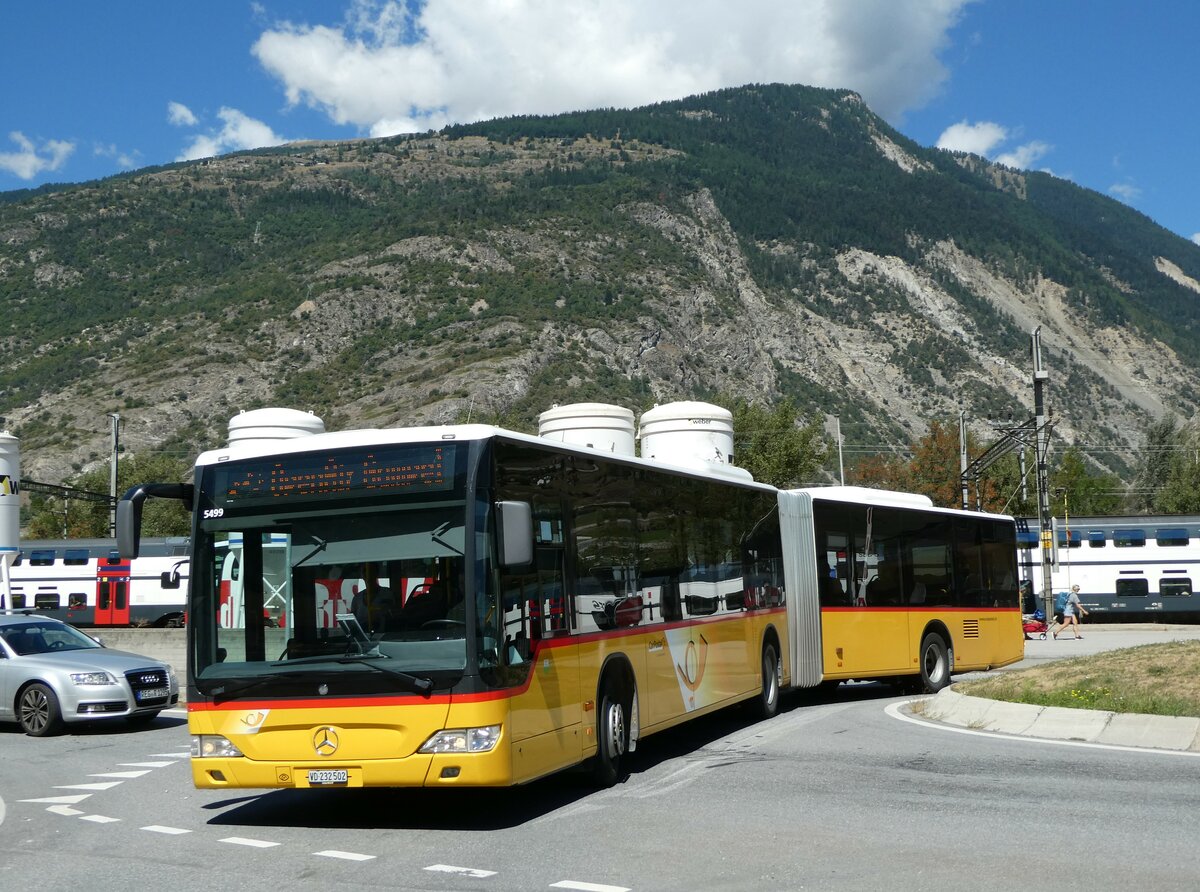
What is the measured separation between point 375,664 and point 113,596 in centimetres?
4873

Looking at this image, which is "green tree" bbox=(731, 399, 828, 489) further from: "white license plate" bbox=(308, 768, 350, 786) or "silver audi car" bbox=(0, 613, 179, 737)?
"white license plate" bbox=(308, 768, 350, 786)

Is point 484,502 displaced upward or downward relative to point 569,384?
downward

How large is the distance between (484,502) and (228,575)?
2125 millimetres

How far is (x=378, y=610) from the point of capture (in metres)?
9.81

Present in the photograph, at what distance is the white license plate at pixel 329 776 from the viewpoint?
982 centimetres

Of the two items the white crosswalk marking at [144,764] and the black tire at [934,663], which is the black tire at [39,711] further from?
the black tire at [934,663]

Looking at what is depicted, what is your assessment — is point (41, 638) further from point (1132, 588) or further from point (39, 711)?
point (1132, 588)

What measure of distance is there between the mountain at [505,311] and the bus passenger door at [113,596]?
41.4 meters

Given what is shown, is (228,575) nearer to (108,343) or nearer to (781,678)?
(781,678)

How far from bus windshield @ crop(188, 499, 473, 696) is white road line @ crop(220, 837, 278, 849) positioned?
108 cm

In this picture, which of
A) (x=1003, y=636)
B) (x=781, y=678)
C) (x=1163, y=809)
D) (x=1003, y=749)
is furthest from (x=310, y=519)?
(x=1003, y=636)

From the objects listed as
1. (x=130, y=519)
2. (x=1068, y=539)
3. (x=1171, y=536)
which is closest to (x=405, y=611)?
(x=130, y=519)

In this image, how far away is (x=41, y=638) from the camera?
61.2 ft

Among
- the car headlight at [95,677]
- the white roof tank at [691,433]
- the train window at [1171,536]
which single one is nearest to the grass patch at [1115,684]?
the white roof tank at [691,433]
